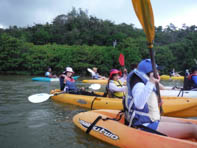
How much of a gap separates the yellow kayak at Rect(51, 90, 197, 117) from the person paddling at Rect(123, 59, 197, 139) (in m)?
1.77

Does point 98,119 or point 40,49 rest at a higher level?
point 40,49

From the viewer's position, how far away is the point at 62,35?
41.1 m

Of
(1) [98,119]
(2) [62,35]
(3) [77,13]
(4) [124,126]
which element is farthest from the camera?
(3) [77,13]

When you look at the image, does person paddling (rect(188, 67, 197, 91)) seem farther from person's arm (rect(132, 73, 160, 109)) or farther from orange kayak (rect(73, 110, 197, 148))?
person's arm (rect(132, 73, 160, 109))

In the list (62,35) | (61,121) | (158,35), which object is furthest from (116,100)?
(158,35)

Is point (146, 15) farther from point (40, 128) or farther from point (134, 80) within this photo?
point (40, 128)

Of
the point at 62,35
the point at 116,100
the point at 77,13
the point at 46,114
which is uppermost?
the point at 77,13

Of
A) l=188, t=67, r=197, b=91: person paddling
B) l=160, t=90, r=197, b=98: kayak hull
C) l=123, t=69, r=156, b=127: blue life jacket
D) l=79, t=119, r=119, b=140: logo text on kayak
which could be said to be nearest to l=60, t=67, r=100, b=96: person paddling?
l=160, t=90, r=197, b=98: kayak hull

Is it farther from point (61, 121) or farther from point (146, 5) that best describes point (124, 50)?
point (146, 5)

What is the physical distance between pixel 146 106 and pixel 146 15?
1032 mm

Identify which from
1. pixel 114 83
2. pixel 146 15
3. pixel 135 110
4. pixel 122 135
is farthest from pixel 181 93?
pixel 146 15

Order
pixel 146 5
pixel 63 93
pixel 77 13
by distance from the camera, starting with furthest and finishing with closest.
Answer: pixel 77 13
pixel 63 93
pixel 146 5

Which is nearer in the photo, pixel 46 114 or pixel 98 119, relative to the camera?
pixel 98 119

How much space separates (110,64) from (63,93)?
1773cm
